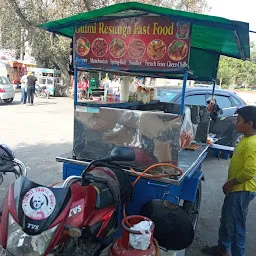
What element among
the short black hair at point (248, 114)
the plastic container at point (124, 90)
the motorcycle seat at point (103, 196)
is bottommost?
the motorcycle seat at point (103, 196)

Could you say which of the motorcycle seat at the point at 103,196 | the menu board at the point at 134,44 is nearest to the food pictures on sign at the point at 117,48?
the menu board at the point at 134,44

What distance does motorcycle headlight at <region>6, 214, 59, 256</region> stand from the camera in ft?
4.73

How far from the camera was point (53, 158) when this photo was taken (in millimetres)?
6336

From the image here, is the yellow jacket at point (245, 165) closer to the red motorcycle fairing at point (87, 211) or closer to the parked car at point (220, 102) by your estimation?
the red motorcycle fairing at point (87, 211)

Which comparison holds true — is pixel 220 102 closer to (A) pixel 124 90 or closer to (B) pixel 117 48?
(A) pixel 124 90

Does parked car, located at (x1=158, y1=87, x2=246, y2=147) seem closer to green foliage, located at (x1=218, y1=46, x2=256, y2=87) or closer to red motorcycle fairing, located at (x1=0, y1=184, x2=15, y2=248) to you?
red motorcycle fairing, located at (x1=0, y1=184, x2=15, y2=248)

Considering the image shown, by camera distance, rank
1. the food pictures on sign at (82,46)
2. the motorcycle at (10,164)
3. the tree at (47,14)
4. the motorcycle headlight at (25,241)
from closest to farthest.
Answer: the motorcycle headlight at (25,241)
the motorcycle at (10,164)
the food pictures on sign at (82,46)
the tree at (47,14)

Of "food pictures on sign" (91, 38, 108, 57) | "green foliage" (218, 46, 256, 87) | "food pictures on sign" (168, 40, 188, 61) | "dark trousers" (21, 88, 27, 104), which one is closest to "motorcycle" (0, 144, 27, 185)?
"food pictures on sign" (91, 38, 108, 57)

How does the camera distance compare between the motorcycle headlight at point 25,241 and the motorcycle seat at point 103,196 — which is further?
the motorcycle seat at point 103,196

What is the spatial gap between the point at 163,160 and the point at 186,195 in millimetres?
608

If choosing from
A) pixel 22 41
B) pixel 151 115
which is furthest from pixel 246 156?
pixel 22 41

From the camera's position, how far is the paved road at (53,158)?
3889mm

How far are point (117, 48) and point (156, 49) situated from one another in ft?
1.38

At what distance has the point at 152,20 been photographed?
2.80 metres
